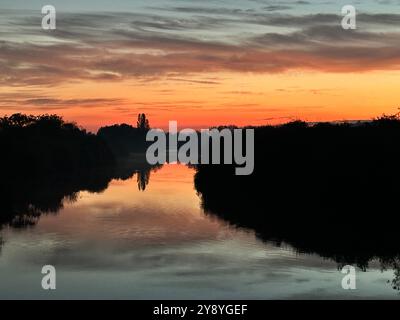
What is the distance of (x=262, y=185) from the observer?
69.0m

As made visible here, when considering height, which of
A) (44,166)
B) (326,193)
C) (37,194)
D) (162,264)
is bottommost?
(162,264)

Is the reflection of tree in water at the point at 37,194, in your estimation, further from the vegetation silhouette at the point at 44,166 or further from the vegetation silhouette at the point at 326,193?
the vegetation silhouette at the point at 326,193

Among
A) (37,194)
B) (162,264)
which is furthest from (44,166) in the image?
(162,264)

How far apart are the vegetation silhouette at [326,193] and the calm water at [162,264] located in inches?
83.4

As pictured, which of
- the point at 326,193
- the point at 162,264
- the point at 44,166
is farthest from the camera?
the point at 44,166

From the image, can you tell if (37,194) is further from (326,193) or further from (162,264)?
(162,264)

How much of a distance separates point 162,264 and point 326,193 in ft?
86.6

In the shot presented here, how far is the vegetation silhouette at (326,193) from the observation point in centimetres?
3731

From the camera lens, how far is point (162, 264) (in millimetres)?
32594

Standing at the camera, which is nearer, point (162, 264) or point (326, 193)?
point (162, 264)

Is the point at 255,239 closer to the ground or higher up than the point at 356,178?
closer to the ground

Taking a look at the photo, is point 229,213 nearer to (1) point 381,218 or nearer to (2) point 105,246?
(1) point 381,218
